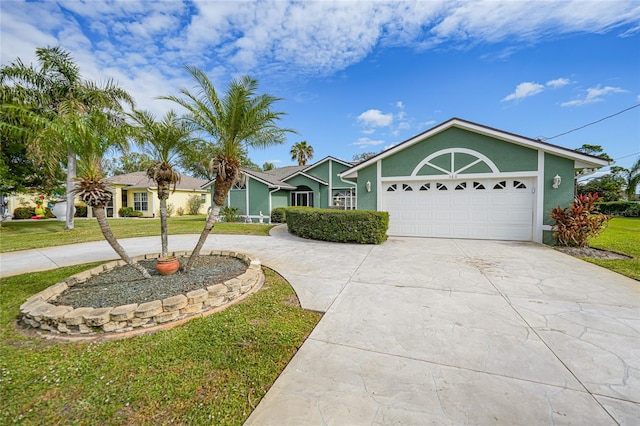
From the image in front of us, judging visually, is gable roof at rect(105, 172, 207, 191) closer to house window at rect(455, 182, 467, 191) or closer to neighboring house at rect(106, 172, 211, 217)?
neighboring house at rect(106, 172, 211, 217)

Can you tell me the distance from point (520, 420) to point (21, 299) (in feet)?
25.4

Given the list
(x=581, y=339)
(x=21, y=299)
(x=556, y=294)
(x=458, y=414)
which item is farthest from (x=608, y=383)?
(x=21, y=299)

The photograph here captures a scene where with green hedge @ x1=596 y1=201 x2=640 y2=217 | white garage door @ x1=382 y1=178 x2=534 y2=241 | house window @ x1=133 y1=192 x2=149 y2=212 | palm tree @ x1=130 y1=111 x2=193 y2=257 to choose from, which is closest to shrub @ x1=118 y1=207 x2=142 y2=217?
house window @ x1=133 y1=192 x2=149 y2=212

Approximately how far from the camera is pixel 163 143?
222 inches

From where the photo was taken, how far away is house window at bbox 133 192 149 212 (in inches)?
952

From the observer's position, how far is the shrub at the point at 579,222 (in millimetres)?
7901

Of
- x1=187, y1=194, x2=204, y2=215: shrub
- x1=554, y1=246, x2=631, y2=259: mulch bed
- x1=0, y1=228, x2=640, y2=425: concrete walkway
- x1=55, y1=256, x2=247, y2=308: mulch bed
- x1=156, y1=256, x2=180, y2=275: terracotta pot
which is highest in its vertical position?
x1=187, y1=194, x2=204, y2=215: shrub

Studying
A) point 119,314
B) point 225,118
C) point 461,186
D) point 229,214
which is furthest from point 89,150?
point 229,214

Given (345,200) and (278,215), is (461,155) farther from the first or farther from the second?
(278,215)

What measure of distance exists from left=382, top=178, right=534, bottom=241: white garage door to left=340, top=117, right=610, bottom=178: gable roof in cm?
124

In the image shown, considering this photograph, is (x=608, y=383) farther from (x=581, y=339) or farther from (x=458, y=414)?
(x=458, y=414)

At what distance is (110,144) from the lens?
15.4 feet

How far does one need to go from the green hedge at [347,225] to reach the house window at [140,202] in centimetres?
2162

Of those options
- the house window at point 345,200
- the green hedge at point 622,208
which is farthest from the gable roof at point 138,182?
the green hedge at point 622,208
